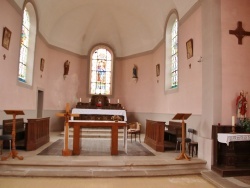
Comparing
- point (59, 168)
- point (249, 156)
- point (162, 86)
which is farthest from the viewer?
point (162, 86)

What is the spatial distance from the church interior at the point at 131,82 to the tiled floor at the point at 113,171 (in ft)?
0.09

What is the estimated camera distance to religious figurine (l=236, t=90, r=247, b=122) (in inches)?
230

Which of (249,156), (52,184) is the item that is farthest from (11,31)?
(249,156)

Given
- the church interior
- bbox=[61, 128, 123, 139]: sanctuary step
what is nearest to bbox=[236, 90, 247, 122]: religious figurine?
the church interior

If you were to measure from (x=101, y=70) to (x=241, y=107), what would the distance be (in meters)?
8.89

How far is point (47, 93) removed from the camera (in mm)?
11320

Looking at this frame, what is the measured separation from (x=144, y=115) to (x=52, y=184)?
312 inches

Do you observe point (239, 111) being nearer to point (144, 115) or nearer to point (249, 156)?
point (249, 156)

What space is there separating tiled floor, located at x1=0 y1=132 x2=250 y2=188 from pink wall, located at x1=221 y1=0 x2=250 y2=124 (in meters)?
1.57

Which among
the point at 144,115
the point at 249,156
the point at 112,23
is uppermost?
the point at 112,23

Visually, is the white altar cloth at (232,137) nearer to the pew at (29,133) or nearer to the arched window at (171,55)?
the arched window at (171,55)

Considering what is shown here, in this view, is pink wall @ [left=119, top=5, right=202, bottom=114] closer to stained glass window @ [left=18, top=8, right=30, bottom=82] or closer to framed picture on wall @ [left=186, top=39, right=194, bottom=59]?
framed picture on wall @ [left=186, top=39, right=194, bottom=59]

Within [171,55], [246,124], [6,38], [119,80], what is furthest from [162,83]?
[6,38]

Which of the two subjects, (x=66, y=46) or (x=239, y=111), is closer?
(x=239, y=111)
